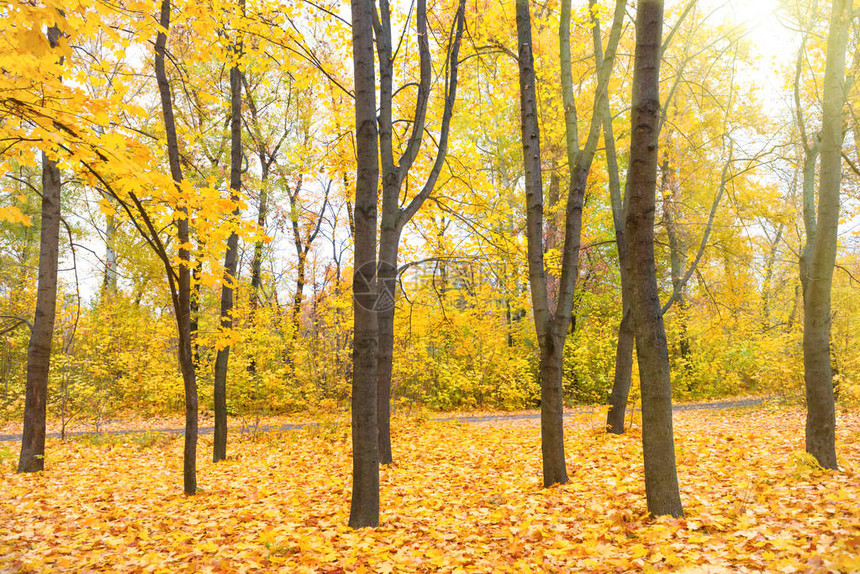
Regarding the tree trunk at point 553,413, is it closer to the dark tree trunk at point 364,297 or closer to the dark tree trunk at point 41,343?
the dark tree trunk at point 364,297

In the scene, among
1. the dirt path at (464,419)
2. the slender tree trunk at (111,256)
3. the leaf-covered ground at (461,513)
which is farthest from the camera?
the slender tree trunk at (111,256)

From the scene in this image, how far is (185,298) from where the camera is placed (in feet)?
18.6

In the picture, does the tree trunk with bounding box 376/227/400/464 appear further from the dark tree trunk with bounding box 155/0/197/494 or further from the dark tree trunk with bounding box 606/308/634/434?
the dark tree trunk with bounding box 606/308/634/434

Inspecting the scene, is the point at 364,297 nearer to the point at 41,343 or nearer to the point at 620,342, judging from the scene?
the point at 620,342

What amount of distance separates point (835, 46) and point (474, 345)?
1079 cm

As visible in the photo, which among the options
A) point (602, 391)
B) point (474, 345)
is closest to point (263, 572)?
point (474, 345)

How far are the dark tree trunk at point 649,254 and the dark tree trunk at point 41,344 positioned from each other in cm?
767

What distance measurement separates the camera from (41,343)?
22.7ft

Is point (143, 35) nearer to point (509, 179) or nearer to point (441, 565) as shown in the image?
point (441, 565)

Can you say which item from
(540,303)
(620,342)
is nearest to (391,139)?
(540,303)

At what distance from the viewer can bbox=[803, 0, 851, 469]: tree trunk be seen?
459 centimetres

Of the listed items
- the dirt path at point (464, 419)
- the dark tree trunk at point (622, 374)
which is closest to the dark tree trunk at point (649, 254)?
the dark tree trunk at point (622, 374)

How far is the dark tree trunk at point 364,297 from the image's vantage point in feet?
13.9

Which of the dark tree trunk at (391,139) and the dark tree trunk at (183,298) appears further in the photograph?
the dark tree trunk at (183,298)
